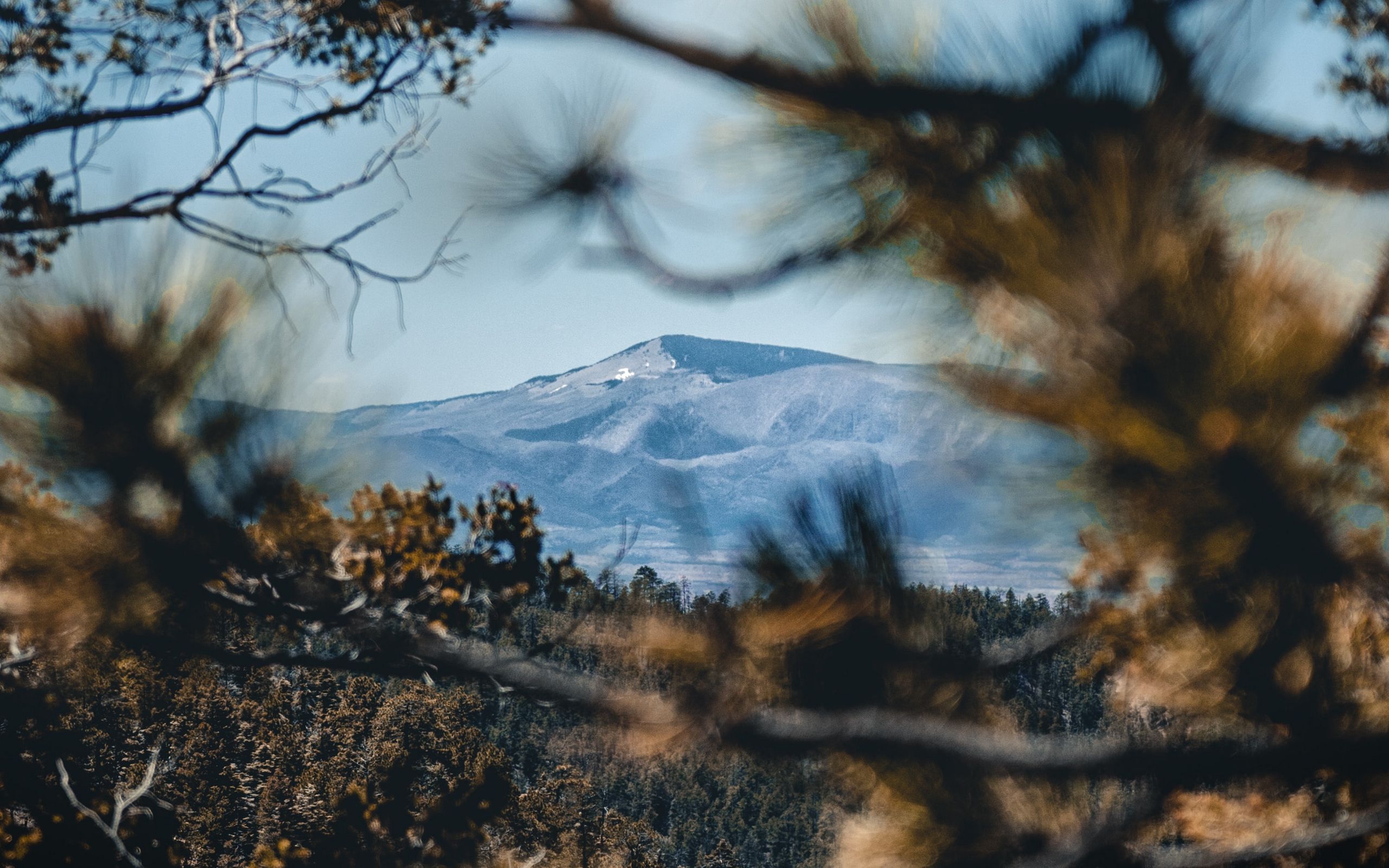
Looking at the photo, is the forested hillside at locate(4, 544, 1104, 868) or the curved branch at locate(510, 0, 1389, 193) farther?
the forested hillside at locate(4, 544, 1104, 868)

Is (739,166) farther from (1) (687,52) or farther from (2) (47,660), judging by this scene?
(2) (47,660)

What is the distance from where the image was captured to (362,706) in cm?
3278

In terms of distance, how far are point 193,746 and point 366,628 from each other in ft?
82.4

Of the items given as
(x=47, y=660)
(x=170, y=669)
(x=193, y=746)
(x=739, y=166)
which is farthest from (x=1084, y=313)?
(x=193, y=746)

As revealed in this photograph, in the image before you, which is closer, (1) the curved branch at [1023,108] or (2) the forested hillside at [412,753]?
(1) the curved branch at [1023,108]

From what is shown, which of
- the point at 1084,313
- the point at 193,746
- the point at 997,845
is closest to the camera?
the point at 1084,313

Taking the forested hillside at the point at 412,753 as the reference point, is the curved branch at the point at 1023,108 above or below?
above

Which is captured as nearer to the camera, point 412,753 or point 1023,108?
point 1023,108

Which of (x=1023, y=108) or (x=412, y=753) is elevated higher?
(x=1023, y=108)

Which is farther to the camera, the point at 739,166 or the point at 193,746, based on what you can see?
the point at 193,746

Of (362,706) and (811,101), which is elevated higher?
(811,101)

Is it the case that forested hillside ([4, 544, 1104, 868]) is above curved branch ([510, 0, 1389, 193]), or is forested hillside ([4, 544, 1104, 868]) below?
below

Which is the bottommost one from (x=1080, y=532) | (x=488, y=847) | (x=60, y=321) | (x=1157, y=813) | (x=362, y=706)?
(x=362, y=706)

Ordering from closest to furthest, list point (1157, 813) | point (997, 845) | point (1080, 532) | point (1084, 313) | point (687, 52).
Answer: point (1084, 313) < point (1157, 813) < point (997, 845) < point (1080, 532) < point (687, 52)
